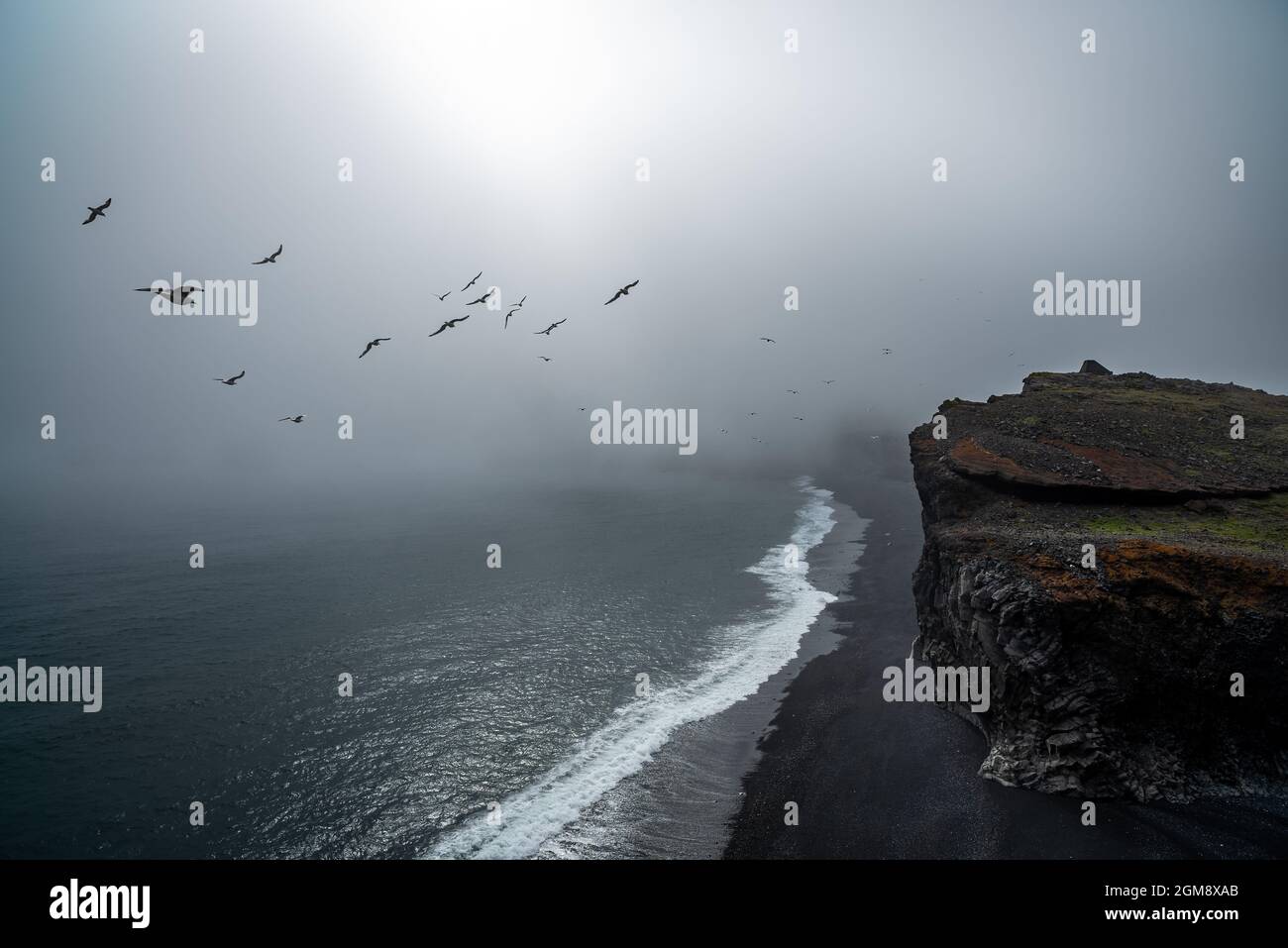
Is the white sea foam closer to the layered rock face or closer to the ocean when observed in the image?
the ocean

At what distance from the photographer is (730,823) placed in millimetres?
20750

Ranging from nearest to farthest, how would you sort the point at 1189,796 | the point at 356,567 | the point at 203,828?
the point at 1189,796, the point at 203,828, the point at 356,567

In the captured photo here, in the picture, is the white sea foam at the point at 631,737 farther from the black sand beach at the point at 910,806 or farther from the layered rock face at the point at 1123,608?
the layered rock face at the point at 1123,608

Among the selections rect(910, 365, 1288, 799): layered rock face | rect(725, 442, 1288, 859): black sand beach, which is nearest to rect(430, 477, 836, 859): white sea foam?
rect(725, 442, 1288, 859): black sand beach

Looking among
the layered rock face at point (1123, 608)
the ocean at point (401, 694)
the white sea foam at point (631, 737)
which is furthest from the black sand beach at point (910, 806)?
the white sea foam at point (631, 737)

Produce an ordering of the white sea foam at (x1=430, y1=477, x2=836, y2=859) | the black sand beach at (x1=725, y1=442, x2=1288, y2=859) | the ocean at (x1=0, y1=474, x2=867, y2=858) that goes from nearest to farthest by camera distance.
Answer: the black sand beach at (x1=725, y1=442, x2=1288, y2=859), the white sea foam at (x1=430, y1=477, x2=836, y2=859), the ocean at (x1=0, y1=474, x2=867, y2=858)

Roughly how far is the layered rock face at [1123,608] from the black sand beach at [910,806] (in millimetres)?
931

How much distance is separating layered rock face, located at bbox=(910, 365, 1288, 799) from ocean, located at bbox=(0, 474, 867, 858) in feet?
36.5

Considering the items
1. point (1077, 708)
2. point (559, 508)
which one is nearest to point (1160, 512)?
point (1077, 708)

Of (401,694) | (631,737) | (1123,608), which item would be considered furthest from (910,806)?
(401,694)

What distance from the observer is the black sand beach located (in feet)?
53.7

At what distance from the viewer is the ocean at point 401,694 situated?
21906 millimetres

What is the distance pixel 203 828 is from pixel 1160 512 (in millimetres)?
39048

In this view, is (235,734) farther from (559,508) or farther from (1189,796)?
(559,508)
